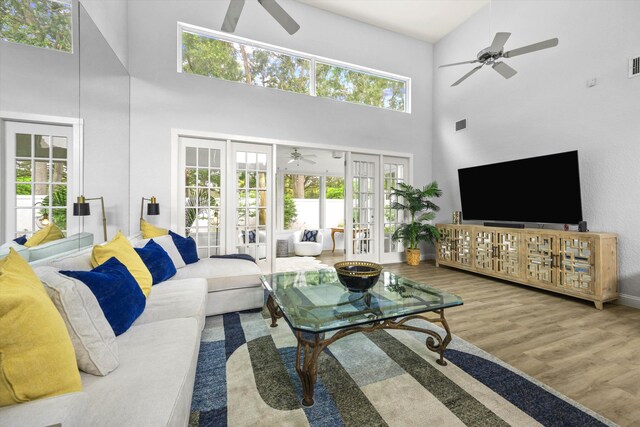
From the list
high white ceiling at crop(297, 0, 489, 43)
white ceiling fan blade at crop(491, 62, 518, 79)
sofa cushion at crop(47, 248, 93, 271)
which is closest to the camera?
sofa cushion at crop(47, 248, 93, 271)

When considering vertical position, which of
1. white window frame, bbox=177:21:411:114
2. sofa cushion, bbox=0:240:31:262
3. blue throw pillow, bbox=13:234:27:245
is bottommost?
sofa cushion, bbox=0:240:31:262

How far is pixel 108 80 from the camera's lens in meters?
2.93

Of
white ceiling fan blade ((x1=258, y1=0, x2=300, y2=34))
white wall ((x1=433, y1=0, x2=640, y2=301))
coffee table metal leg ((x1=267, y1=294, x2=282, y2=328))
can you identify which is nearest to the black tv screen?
white wall ((x1=433, y1=0, x2=640, y2=301))

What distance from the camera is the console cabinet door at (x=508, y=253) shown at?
12.2 feet

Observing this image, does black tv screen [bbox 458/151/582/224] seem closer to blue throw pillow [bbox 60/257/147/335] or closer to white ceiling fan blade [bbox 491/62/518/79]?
white ceiling fan blade [bbox 491/62/518/79]

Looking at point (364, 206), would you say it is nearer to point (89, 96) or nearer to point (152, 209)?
point (152, 209)

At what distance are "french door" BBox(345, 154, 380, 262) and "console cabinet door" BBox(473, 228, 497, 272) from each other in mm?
1701

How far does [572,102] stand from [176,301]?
5014 mm

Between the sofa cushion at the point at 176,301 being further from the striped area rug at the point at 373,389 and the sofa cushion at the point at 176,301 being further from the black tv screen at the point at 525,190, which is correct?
the black tv screen at the point at 525,190

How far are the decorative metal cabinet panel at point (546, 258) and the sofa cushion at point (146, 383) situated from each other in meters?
3.95

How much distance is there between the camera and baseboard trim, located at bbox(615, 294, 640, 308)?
2.91m

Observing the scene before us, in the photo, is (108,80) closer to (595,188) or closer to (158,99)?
(158,99)

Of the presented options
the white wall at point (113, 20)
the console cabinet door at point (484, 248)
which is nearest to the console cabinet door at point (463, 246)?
the console cabinet door at point (484, 248)

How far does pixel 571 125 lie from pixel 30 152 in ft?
17.8
